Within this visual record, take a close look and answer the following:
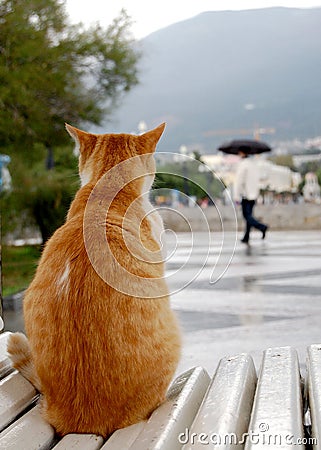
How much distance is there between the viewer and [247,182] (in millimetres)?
5387

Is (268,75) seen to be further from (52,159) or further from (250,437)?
(250,437)

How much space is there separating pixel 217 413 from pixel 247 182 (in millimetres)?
4836

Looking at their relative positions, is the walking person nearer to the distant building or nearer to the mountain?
the mountain

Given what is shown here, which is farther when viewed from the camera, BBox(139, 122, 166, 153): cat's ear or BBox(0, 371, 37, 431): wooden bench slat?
BBox(139, 122, 166, 153): cat's ear

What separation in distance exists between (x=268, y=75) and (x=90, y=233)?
13.0 meters

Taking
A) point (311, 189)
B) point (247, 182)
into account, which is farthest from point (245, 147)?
point (311, 189)

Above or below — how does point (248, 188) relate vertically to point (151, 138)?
below

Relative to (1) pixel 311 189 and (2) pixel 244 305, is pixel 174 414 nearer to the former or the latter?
(2) pixel 244 305

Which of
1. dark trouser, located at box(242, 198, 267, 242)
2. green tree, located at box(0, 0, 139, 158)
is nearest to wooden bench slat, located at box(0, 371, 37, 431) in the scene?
green tree, located at box(0, 0, 139, 158)

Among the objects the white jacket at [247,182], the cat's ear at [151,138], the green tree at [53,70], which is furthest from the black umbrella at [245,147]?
the cat's ear at [151,138]

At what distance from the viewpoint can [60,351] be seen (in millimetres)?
753

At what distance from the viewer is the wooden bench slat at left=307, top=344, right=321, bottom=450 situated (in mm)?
557

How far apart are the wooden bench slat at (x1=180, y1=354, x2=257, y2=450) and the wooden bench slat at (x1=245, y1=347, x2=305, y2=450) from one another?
0.02 metres

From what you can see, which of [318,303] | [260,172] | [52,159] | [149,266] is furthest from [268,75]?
[149,266]
